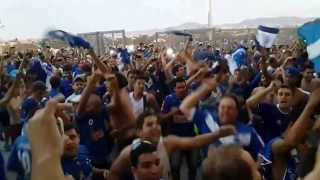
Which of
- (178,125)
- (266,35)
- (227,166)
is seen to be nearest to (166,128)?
(178,125)

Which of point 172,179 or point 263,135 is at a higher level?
point 263,135

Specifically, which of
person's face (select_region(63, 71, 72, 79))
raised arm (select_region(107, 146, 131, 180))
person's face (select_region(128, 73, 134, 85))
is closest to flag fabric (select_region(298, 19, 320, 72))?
person's face (select_region(128, 73, 134, 85))

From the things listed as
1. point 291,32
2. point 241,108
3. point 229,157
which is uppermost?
point 229,157

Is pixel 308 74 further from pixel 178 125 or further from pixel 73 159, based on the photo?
pixel 73 159

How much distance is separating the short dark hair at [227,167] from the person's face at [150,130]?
2.37 meters

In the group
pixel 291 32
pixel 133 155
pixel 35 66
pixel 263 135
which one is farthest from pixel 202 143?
pixel 291 32

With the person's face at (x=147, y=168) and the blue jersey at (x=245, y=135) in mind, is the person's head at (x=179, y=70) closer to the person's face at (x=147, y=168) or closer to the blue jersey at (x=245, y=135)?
the blue jersey at (x=245, y=135)

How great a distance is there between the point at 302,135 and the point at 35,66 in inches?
247

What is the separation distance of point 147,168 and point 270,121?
12.2 ft

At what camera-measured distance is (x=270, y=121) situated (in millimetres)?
7137

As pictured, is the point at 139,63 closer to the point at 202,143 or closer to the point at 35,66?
the point at 35,66

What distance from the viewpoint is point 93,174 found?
5621mm

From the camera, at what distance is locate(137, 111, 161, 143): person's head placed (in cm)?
506

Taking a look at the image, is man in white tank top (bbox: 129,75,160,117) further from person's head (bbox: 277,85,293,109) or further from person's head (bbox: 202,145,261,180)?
person's head (bbox: 202,145,261,180)
